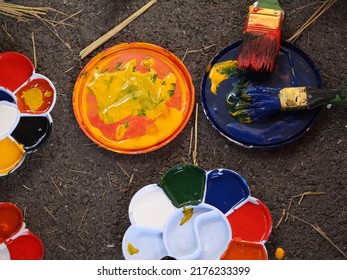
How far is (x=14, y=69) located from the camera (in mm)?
1746

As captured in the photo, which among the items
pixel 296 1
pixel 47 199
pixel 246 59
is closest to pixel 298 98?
pixel 246 59

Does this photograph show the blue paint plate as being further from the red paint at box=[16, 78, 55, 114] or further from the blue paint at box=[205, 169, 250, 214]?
the red paint at box=[16, 78, 55, 114]

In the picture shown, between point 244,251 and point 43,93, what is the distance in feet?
2.24

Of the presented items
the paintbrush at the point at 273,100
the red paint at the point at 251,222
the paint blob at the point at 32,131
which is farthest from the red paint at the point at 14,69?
the red paint at the point at 251,222

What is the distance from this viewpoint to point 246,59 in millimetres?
1655

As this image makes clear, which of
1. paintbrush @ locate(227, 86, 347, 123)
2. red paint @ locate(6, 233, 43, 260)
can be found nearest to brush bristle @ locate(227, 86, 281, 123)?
paintbrush @ locate(227, 86, 347, 123)

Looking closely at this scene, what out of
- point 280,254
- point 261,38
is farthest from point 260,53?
point 280,254

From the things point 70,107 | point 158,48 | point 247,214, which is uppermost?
point 158,48

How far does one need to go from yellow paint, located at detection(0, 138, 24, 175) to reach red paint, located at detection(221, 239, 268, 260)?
0.60m

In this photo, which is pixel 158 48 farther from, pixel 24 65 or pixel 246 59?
pixel 24 65

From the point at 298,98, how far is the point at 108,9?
1.92 feet

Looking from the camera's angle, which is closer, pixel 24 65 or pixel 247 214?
pixel 247 214

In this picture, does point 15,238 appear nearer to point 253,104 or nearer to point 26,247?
point 26,247

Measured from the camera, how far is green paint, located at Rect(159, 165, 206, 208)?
165 centimetres
